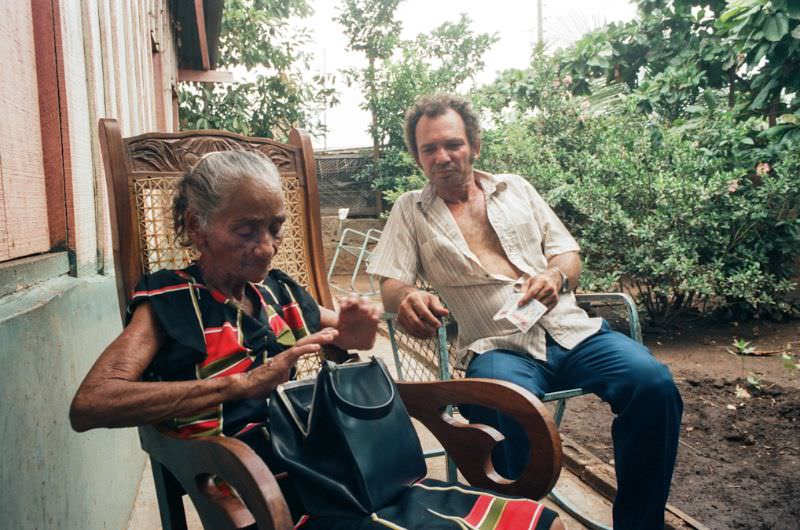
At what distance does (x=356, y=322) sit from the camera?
1660 mm

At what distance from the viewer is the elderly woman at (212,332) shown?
124 cm

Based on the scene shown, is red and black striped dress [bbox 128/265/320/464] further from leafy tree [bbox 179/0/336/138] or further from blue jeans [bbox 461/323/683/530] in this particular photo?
leafy tree [bbox 179/0/336/138]

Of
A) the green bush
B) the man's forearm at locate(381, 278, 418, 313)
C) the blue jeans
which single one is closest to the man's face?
the man's forearm at locate(381, 278, 418, 313)

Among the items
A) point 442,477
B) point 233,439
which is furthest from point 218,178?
point 442,477

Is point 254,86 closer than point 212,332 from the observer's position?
No

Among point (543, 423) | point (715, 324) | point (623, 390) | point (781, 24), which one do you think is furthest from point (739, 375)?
point (543, 423)

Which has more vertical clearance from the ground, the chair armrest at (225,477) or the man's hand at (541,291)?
the man's hand at (541,291)

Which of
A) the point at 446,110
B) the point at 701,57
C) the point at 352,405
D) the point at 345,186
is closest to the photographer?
the point at 352,405

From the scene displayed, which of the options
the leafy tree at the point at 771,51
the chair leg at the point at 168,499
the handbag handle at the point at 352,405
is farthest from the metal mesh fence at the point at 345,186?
the handbag handle at the point at 352,405

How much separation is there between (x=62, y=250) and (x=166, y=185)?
0.35 meters

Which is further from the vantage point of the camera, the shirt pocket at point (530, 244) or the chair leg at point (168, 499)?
the shirt pocket at point (530, 244)

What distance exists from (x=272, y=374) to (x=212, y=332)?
0.26 m

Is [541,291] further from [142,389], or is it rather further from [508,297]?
[142,389]

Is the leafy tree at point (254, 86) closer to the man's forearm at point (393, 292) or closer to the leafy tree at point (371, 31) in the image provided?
the leafy tree at point (371, 31)
